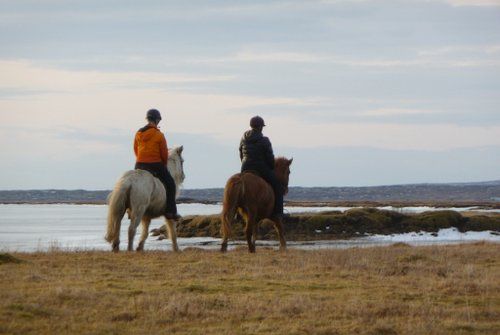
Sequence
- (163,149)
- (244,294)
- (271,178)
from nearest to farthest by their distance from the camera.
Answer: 1. (244,294)
2. (163,149)
3. (271,178)

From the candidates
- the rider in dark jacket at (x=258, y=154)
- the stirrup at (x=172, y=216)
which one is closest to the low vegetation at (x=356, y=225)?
the rider in dark jacket at (x=258, y=154)

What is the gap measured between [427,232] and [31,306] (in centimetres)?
3554

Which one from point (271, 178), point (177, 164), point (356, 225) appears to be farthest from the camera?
point (356, 225)

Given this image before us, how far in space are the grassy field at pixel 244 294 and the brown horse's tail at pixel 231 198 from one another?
147cm

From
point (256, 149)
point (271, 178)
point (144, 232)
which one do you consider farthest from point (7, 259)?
point (271, 178)

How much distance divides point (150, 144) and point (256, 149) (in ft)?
8.18

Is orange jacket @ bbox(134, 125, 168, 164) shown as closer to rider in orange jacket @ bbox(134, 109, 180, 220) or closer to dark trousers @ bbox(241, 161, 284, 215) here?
rider in orange jacket @ bbox(134, 109, 180, 220)

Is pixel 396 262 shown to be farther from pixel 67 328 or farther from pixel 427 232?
pixel 427 232

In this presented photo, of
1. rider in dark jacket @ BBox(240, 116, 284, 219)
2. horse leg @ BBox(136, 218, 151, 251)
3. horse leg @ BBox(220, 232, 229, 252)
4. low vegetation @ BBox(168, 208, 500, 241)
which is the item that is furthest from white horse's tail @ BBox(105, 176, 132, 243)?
low vegetation @ BBox(168, 208, 500, 241)

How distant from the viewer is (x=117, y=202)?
1739 cm

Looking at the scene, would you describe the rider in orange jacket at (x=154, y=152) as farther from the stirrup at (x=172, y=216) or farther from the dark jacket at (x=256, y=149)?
the dark jacket at (x=256, y=149)

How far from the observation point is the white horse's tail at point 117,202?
17.4 meters

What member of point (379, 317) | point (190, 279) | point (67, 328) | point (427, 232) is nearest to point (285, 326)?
point (379, 317)

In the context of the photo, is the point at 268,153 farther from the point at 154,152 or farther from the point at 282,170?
the point at 154,152
